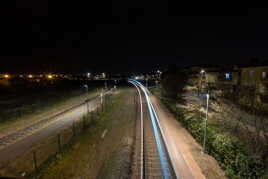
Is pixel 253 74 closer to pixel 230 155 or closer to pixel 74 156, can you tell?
pixel 230 155

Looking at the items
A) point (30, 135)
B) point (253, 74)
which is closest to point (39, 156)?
point (30, 135)

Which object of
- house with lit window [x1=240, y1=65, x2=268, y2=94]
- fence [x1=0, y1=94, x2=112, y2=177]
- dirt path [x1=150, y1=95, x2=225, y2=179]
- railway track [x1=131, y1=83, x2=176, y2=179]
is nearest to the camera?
dirt path [x1=150, y1=95, x2=225, y2=179]

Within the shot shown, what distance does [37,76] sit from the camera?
10300cm

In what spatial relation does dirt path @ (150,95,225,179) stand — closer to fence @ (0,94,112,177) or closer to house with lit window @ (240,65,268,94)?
fence @ (0,94,112,177)

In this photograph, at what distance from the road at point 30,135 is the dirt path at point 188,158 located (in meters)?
15.1

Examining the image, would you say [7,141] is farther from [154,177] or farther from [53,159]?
[154,177]

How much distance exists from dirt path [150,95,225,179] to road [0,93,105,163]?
1515 cm

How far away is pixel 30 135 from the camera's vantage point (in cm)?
1652

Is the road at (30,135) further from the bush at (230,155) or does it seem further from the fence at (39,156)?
the bush at (230,155)

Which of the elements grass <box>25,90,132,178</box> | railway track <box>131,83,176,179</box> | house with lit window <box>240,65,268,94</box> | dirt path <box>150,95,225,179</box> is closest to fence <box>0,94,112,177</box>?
grass <box>25,90,132,178</box>

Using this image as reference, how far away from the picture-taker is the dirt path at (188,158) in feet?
31.2

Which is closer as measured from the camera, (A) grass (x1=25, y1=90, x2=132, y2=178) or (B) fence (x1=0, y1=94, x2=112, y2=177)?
(A) grass (x1=25, y1=90, x2=132, y2=178)

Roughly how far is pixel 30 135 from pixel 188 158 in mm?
18814

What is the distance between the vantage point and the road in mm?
13233
